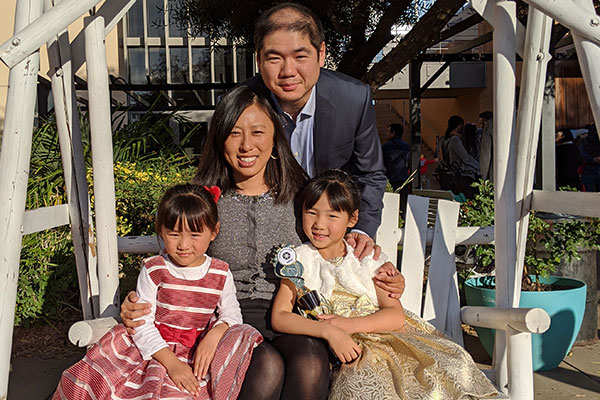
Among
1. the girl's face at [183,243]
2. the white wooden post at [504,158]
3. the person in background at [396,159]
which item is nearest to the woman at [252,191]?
the girl's face at [183,243]

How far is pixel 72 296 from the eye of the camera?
4.86 meters

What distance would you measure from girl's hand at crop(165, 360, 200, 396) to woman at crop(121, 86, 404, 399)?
32cm

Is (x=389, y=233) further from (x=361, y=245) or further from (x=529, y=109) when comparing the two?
(x=529, y=109)

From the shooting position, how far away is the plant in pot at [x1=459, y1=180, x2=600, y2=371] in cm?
389

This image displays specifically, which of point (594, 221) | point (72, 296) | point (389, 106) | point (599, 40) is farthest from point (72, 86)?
point (389, 106)

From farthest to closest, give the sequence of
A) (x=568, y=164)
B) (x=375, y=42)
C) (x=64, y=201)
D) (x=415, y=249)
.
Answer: (x=568, y=164), (x=375, y=42), (x=64, y=201), (x=415, y=249)

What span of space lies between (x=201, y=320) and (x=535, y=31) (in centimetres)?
Answer: 174

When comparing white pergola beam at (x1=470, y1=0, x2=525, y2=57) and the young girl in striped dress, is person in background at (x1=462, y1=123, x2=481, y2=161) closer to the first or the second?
white pergola beam at (x1=470, y1=0, x2=525, y2=57)

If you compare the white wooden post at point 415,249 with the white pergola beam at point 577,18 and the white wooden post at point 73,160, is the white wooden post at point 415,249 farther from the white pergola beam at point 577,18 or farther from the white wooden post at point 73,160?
the white wooden post at point 73,160

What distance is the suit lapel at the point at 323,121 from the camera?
2.79 metres

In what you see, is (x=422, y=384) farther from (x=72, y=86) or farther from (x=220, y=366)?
(x=72, y=86)

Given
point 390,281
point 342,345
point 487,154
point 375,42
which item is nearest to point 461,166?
point 487,154

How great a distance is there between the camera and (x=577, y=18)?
2.15m

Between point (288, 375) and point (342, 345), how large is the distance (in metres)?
0.21
